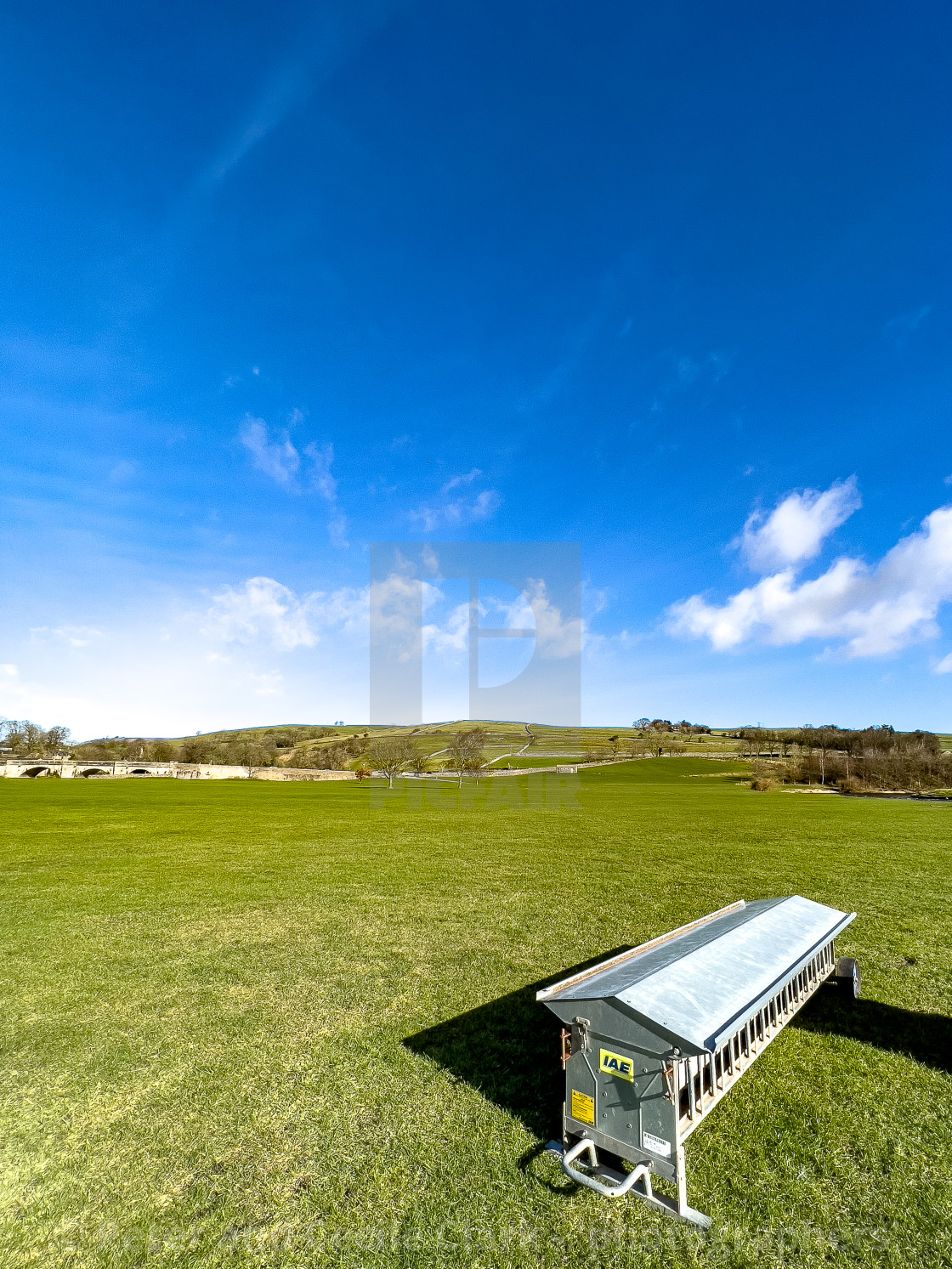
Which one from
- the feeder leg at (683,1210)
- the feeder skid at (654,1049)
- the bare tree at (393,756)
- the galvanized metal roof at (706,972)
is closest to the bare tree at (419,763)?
the bare tree at (393,756)

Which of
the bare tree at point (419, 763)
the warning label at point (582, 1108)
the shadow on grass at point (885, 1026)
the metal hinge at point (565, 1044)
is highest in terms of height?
the metal hinge at point (565, 1044)

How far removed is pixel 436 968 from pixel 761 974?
5117 millimetres

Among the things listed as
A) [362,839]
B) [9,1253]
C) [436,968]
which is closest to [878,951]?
[436,968]

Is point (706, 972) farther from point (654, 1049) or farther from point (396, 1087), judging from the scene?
point (396, 1087)

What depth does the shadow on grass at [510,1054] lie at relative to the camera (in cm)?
512

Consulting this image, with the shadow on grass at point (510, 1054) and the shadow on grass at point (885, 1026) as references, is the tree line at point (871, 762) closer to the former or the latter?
the shadow on grass at point (885, 1026)

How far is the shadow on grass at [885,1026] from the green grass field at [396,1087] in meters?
0.05

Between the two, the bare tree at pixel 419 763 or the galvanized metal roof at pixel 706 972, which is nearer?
the galvanized metal roof at pixel 706 972

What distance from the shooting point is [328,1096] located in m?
5.30

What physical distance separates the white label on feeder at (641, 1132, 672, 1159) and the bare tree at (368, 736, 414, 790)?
198ft

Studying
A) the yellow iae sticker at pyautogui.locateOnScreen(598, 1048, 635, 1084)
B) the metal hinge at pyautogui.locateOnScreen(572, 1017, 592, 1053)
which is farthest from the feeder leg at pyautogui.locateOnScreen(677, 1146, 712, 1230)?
the metal hinge at pyautogui.locateOnScreen(572, 1017, 592, 1053)

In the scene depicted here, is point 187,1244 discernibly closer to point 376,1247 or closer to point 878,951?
point 376,1247

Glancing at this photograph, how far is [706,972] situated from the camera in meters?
5.01

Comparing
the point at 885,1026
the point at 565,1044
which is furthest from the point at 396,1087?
the point at 885,1026
